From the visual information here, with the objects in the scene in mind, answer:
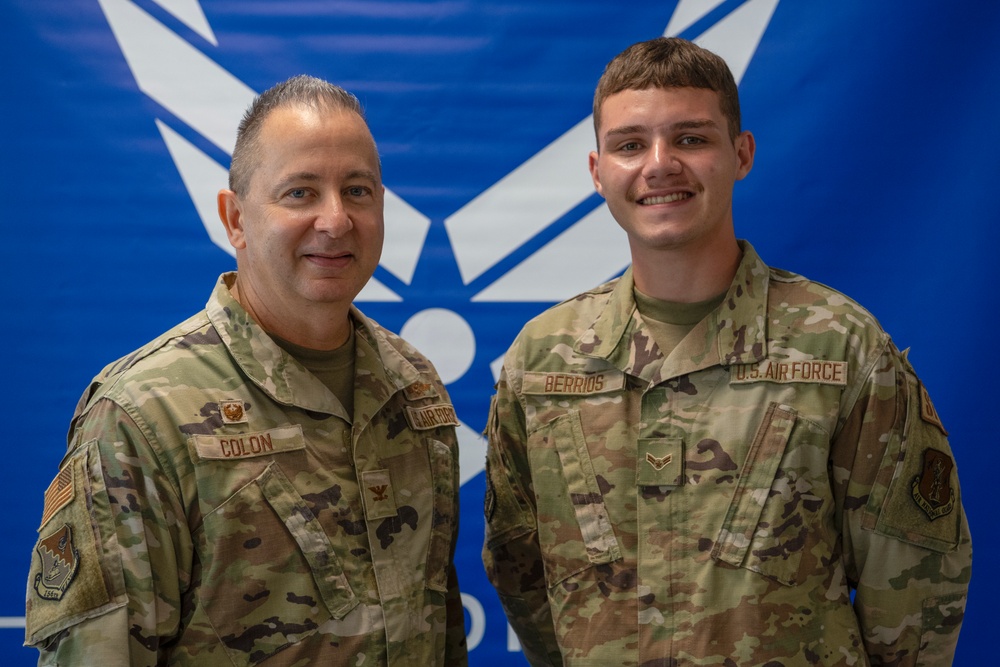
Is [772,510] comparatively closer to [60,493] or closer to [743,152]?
[743,152]

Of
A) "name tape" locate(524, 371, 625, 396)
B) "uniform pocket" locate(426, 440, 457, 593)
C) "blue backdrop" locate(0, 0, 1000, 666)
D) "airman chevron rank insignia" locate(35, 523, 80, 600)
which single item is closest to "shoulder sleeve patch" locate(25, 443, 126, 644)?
"airman chevron rank insignia" locate(35, 523, 80, 600)

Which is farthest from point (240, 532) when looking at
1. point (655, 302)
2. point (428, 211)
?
point (428, 211)

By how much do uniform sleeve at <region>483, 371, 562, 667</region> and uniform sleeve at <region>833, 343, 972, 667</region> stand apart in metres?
0.55

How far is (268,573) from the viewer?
4.98 ft

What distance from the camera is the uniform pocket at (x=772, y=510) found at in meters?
1.59

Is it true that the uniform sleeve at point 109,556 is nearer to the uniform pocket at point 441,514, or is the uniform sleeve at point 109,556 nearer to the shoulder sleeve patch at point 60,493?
the shoulder sleeve patch at point 60,493

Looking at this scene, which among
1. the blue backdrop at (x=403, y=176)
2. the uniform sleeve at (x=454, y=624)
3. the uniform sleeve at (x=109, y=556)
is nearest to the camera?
the uniform sleeve at (x=109, y=556)

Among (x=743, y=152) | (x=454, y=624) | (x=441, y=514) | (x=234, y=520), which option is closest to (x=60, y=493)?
(x=234, y=520)

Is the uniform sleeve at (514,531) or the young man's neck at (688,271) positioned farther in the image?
the uniform sleeve at (514,531)

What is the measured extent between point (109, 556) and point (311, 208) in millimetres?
585

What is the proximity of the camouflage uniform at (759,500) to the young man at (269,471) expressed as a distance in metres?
0.28

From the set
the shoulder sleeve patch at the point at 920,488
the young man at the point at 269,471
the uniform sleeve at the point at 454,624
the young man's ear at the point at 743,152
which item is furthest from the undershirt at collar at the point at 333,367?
the shoulder sleeve patch at the point at 920,488

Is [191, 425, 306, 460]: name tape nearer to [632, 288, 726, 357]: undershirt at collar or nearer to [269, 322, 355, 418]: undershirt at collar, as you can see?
[269, 322, 355, 418]: undershirt at collar

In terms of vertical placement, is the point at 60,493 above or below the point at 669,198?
below
